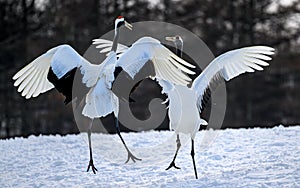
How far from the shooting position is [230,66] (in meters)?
7.07

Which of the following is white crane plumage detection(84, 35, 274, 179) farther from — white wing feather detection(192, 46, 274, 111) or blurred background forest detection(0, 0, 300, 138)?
blurred background forest detection(0, 0, 300, 138)

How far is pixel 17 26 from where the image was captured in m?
22.3

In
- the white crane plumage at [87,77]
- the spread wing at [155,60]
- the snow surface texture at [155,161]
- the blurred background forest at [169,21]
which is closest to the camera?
the snow surface texture at [155,161]

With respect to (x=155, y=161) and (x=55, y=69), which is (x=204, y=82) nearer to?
(x=155, y=161)

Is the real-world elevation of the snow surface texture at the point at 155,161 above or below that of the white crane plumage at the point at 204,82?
below

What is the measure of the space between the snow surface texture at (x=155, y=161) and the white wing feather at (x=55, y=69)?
113 cm

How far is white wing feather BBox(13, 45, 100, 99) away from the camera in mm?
7418

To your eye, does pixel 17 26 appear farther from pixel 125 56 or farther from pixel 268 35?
pixel 125 56

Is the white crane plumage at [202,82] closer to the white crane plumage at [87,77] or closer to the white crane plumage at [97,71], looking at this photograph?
the white crane plumage at [97,71]

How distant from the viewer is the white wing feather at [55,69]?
742cm

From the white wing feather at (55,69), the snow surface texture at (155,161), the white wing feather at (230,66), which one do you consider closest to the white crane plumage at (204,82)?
the white wing feather at (230,66)

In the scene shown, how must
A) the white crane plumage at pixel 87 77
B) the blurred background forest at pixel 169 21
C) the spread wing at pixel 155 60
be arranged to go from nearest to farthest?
the spread wing at pixel 155 60 < the white crane plumage at pixel 87 77 < the blurred background forest at pixel 169 21

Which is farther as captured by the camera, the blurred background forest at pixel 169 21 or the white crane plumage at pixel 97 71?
the blurred background forest at pixel 169 21

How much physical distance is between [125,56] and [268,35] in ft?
59.6
